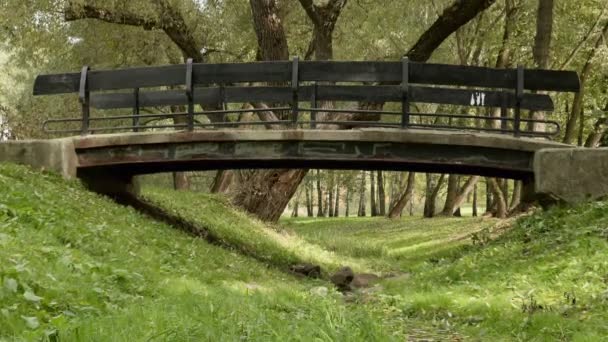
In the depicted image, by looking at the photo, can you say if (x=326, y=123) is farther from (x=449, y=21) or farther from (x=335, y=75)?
(x=449, y=21)

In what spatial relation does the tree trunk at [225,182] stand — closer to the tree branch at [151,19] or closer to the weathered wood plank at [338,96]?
the tree branch at [151,19]

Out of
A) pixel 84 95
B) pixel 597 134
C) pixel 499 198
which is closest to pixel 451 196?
pixel 597 134

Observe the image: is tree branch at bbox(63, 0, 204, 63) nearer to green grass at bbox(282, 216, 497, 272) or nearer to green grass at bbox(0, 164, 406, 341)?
green grass at bbox(282, 216, 497, 272)

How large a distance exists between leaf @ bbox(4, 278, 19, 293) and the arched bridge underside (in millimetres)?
7464

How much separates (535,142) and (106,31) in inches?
572

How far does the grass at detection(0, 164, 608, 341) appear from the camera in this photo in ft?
16.6

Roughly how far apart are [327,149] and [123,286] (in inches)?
242

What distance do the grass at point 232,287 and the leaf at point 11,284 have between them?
1cm

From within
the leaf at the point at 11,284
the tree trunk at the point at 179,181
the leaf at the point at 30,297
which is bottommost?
the tree trunk at the point at 179,181

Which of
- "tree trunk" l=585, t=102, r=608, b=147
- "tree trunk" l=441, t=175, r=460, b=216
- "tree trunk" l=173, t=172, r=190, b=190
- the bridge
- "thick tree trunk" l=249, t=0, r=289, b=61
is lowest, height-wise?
"tree trunk" l=441, t=175, r=460, b=216

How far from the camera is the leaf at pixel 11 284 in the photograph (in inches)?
198

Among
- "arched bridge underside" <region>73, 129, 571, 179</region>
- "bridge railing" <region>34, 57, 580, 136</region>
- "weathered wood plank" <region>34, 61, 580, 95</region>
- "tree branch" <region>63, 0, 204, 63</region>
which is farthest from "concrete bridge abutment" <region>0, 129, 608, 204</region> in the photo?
"tree branch" <region>63, 0, 204, 63</region>

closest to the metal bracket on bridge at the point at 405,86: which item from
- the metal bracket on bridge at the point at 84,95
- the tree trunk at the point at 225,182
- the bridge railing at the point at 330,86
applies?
the bridge railing at the point at 330,86

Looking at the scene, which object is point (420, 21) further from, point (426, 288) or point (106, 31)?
point (426, 288)
